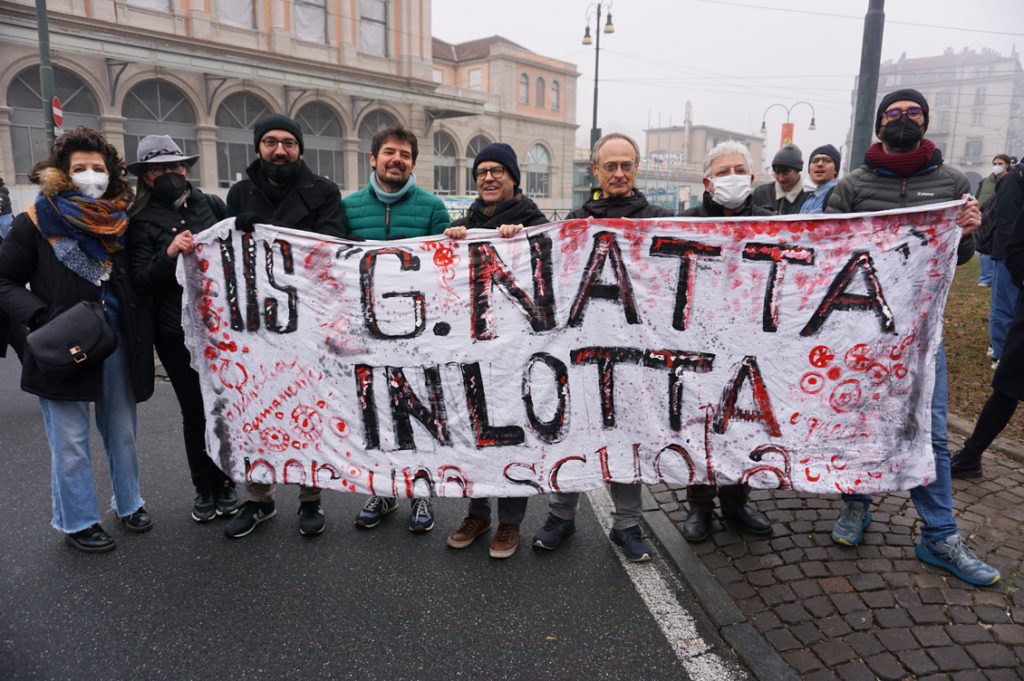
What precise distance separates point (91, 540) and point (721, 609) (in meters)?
3.15

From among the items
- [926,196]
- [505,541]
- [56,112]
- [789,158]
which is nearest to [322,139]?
[56,112]

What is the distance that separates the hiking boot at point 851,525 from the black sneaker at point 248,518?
10.1 feet

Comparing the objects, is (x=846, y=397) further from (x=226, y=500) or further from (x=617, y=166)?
(x=226, y=500)

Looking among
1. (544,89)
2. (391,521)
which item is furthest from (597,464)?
(544,89)

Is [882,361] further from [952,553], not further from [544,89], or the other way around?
[544,89]

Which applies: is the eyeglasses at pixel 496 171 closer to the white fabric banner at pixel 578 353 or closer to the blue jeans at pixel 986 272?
the white fabric banner at pixel 578 353

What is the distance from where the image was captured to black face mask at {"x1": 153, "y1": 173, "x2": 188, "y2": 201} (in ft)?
11.8

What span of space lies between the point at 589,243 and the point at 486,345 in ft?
2.32

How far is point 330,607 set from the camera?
9.87ft

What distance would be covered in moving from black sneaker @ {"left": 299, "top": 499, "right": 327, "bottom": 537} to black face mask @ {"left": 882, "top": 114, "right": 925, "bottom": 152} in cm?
346

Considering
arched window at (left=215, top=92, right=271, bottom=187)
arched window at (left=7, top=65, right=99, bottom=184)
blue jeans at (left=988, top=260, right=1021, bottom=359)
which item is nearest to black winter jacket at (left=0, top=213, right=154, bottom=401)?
blue jeans at (left=988, top=260, right=1021, bottom=359)

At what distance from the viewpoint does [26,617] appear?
2910 mm

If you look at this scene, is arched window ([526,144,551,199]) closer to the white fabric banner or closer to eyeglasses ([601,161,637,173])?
eyeglasses ([601,161,637,173])

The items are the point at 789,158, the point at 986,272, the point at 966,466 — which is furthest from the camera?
the point at 986,272
